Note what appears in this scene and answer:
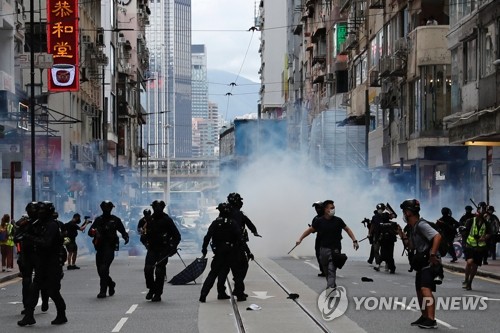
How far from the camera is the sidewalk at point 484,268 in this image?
1117 inches

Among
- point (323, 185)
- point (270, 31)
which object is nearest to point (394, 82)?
point (323, 185)

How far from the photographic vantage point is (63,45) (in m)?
55.7

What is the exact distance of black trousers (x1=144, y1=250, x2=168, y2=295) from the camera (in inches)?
827

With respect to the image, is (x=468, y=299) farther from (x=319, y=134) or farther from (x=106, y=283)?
(x=319, y=134)

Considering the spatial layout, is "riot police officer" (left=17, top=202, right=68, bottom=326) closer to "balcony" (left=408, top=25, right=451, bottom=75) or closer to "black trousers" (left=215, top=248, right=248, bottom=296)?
"black trousers" (left=215, top=248, right=248, bottom=296)

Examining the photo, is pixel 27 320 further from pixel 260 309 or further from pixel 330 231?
pixel 330 231

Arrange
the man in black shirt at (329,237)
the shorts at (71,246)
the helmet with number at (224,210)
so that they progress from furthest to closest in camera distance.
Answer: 1. the shorts at (71,246)
2. the man in black shirt at (329,237)
3. the helmet with number at (224,210)

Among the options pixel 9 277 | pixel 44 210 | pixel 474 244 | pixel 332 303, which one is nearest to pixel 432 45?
pixel 9 277

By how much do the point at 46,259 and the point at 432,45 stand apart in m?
31.1

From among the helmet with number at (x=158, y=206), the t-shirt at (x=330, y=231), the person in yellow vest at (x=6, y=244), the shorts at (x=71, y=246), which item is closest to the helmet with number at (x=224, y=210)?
the helmet with number at (x=158, y=206)

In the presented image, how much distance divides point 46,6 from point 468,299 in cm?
4026

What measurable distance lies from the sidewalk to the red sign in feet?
79.2

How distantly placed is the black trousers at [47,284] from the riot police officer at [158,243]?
370 cm

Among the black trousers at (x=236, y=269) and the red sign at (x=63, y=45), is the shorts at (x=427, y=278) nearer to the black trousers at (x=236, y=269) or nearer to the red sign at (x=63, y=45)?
the black trousers at (x=236, y=269)
